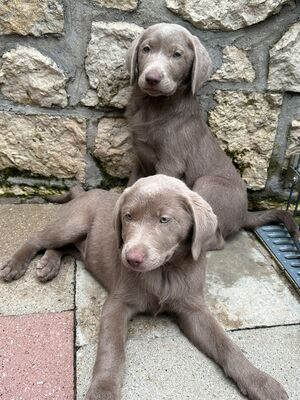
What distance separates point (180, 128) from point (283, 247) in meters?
1.04

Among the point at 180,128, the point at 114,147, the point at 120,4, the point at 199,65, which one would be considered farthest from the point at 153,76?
the point at 114,147

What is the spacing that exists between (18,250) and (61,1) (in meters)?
1.56

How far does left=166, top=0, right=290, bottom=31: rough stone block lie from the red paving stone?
1.95m

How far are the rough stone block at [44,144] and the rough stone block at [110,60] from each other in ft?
0.90

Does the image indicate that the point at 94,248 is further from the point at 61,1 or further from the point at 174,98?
the point at 61,1

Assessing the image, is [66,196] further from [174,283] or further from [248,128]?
[248,128]

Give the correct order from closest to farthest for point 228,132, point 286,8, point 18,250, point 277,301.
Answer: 1. point 277,301
2. point 18,250
3. point 286,8
4. point 228,132

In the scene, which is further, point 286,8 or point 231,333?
point 286,8

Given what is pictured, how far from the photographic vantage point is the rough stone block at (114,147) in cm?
307

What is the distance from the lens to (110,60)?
2854 mm

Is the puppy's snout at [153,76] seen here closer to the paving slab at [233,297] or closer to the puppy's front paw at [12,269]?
the paving slab at [233,297]

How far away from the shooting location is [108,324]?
2.03 meters

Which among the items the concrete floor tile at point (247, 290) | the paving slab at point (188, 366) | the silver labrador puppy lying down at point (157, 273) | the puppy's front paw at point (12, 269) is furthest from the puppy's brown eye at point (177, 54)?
the paving slab at point (188, 366)

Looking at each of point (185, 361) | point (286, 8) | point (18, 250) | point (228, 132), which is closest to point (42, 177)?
point (18, 250)
